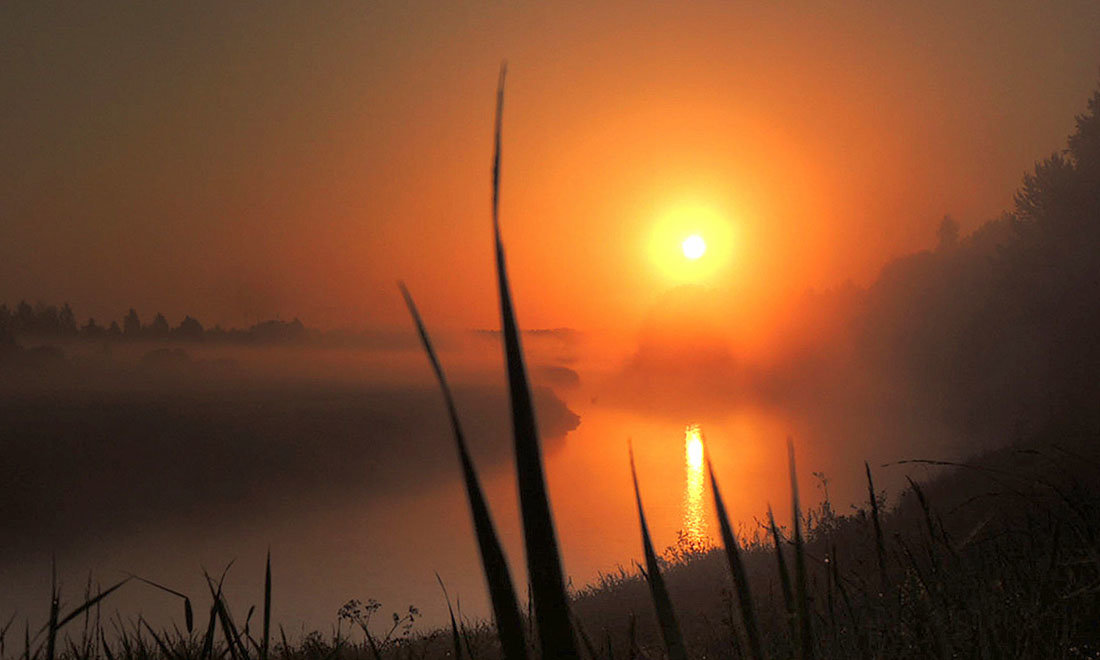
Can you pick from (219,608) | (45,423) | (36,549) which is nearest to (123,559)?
(36,549)

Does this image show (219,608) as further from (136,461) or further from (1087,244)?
(136,461)

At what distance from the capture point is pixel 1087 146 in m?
31.2

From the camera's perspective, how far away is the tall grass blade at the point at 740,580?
655mm

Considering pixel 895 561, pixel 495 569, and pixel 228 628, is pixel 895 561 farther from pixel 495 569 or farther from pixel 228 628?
pixel 495 569

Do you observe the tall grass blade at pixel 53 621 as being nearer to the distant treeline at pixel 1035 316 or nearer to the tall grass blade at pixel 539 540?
the tall grass blade at pixel 539 540

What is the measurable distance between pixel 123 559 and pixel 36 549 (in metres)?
38.2

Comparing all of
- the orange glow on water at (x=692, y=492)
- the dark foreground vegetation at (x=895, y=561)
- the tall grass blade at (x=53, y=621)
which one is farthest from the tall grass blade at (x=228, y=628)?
the orange glow on water at (x=692, y=492)

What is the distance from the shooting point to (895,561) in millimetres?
9766

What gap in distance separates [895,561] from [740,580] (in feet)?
34.8

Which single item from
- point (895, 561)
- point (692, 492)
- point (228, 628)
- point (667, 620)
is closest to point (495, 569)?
point (667, 620)

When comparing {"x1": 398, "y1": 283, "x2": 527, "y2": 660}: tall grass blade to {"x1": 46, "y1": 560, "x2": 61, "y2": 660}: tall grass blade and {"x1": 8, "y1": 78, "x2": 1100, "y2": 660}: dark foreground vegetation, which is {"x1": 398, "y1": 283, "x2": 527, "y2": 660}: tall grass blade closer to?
{"x1": 8, "y1": 78, "x2": 1100, "y2": 660}: dark foreground vegetation

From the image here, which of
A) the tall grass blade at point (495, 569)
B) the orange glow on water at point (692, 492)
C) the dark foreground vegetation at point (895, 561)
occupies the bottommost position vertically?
the orange glow on water at point (692, 492)

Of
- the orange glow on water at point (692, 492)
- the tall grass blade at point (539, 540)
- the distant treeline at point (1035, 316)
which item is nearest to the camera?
the tall grass blade at point (539, 540)

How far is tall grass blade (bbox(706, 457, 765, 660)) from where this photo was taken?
2.15 feet
